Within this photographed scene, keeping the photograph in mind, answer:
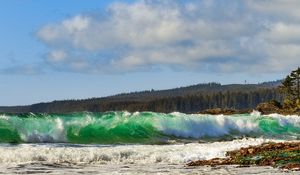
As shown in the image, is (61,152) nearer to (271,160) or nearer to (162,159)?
(162,159)

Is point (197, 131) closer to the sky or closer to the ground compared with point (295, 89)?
closer to the ground

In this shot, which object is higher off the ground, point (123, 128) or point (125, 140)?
point (123, 128)

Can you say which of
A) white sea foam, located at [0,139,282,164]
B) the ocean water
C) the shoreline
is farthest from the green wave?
the shoreline

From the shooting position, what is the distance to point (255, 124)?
6731 centimetres

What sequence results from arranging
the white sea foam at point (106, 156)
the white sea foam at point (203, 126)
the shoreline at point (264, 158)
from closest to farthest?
the shoreline at point (264, 158)
the white sea foam at point (106, 156)
the white sea foam at point (203, 126)

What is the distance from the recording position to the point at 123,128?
5253 centimetres

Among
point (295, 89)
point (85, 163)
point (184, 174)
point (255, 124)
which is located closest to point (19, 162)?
point (85, 163)

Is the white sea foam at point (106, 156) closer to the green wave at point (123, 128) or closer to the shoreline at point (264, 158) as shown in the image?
the shoreline at point (264, 158)

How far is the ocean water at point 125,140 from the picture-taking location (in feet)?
79.4

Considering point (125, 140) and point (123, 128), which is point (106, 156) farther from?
point (123, 128)

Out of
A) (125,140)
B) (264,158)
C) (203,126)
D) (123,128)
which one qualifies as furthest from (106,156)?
(203,126)

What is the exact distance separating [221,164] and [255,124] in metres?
43.7

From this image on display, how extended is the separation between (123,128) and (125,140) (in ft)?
23.9

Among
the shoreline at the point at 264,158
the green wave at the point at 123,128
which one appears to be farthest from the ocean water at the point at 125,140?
the shoreline at the point at 264,158
